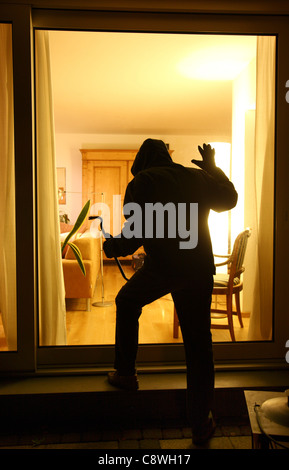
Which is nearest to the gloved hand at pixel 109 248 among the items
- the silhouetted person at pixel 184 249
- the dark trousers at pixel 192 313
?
the silhouetted person at pixel 184 249

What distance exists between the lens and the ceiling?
11.6ft

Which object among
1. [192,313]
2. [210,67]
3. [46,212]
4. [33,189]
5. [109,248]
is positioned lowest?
[192,313]

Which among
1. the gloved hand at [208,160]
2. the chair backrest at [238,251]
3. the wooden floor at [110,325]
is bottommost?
the wooden floor at [110,325]

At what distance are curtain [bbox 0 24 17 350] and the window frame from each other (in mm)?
102

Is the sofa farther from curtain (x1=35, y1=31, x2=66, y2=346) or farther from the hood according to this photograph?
the hood

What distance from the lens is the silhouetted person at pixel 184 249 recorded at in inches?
65.2

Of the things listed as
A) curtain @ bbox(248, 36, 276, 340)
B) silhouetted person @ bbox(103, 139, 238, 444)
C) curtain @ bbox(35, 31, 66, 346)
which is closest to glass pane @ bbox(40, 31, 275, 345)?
curtain @ bbox(248, 36, 276, 340)

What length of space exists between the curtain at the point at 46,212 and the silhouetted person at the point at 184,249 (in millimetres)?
710

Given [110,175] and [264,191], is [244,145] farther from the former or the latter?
[110,175]

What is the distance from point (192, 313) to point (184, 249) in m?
0.28

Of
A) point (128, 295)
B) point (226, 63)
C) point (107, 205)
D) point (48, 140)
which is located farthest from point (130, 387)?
point (107, 205)

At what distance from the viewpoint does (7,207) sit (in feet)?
7.55

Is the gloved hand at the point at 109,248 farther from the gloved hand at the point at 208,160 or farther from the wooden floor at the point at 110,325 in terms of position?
the wooden floor at the point at 110,325

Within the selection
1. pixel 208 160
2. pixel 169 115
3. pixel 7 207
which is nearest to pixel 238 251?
pixel 208 160
